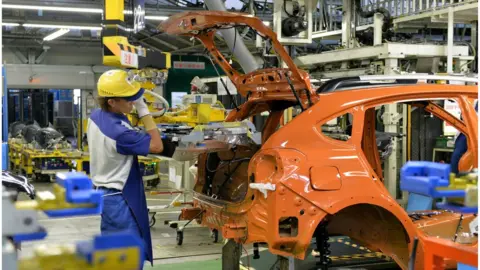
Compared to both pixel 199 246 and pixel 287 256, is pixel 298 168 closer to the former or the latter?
pixel 287 256

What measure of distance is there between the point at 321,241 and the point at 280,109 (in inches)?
48.4

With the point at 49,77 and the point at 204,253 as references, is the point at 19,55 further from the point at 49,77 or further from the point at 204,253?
the point at 204,253

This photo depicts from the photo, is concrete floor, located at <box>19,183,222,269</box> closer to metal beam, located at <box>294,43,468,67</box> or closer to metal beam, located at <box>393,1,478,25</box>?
metal beam, located at <box>294,43,468,67</box>

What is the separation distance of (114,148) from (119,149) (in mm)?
88

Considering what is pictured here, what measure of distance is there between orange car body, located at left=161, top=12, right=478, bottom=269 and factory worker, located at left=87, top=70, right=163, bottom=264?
2.33 feet

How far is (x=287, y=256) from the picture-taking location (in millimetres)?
3848

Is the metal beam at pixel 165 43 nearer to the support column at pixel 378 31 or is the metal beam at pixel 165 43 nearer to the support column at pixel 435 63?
the support column at pixel 378 31

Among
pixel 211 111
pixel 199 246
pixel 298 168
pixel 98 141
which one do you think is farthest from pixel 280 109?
pixel 211 111

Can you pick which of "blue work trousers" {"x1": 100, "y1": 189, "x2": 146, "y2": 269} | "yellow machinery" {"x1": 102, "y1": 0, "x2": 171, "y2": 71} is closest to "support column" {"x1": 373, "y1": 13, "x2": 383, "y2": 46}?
"yellow machinery" {"x1": 102, "y1": 0, "x2": 171, "y2": 71}

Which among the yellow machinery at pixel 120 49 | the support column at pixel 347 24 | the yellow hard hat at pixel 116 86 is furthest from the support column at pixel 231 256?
the support column at pixel 347 24

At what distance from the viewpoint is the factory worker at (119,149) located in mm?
3406

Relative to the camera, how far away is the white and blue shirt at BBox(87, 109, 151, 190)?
3395 mm

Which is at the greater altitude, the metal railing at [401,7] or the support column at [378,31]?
the metal railing at [401,7]

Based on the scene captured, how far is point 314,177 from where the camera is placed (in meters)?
3.70
